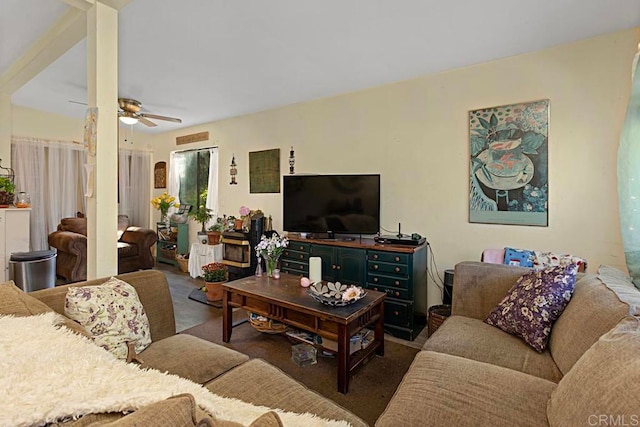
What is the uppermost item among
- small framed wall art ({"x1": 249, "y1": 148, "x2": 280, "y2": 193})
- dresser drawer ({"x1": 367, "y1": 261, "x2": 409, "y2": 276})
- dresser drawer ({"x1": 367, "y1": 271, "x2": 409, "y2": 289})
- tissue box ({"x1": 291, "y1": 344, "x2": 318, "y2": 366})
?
small framed wall art ({"x1": 249, "y1": 148, "x2": 280, "y2": 193})

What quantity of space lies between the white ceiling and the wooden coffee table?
2.01 meters

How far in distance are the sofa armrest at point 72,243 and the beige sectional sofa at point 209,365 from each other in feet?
10.3

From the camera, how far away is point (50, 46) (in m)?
2.68

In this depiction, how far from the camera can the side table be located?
15.1 feet

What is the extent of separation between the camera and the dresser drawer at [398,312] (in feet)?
9.34

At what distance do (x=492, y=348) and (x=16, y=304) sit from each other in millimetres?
2217

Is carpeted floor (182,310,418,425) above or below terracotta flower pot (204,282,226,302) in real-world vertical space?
below

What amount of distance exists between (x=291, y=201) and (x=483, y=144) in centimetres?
207

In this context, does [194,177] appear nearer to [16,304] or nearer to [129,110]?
[129,110]

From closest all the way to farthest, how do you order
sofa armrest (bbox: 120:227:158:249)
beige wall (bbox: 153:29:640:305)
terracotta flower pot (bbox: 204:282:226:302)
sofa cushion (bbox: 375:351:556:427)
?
sofa cushion (bbox: 375:351:556:427) < beige wall (bbox: 153:29:640:305) < terracotta flower pot (bbox: 204:282:226:302) < sofa armrest (bbox: 120:227:158:249)

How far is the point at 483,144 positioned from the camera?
2.97 metres

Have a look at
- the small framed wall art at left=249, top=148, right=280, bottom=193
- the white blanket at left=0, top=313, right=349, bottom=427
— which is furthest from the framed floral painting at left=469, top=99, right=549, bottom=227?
the white blanket at left=0, top=313, right=349, bottom=427

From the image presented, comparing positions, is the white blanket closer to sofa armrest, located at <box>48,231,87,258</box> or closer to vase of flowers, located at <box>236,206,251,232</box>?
vase of flowers, located at <box>236,206,251,232</box>

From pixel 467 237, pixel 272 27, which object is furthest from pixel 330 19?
pixel 467 237
